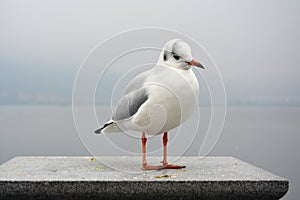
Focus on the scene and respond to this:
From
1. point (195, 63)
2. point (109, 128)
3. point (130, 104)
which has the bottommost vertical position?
point (109, 128)

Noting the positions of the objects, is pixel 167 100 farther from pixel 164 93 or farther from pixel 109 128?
pixel 109 128

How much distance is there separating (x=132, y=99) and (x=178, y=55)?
0.80ft

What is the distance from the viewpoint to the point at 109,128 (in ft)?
6.16

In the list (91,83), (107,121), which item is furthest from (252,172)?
(91,83)

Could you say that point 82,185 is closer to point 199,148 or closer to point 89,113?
point 89,113

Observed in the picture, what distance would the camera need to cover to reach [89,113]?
183cm

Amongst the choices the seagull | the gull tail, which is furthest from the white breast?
the gull tail

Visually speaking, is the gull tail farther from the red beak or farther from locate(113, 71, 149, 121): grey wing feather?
the red beak

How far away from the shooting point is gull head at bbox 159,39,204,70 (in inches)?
67.0

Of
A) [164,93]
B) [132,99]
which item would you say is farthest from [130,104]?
[164,93]

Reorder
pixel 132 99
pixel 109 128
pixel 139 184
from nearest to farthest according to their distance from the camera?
pixel 139 184 < pixel 132 99 < pixel 109 128

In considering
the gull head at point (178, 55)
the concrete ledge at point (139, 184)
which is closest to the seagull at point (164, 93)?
the gull head at point (178, 55)

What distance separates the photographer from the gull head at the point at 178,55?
1.70 meters

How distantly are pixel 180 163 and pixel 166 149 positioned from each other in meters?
0.16
